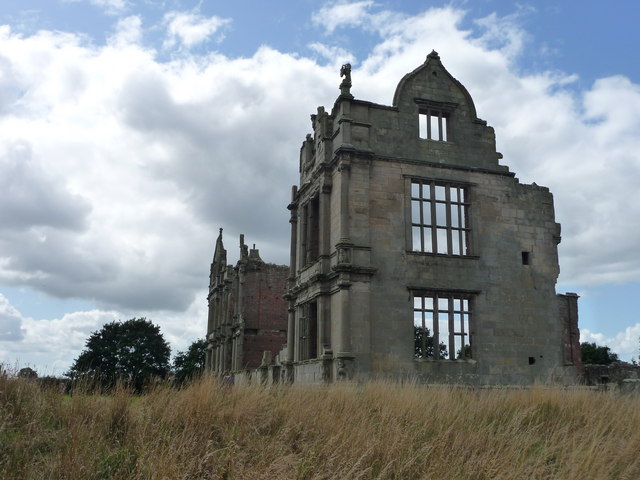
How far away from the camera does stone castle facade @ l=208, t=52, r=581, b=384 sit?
2011 centimetres

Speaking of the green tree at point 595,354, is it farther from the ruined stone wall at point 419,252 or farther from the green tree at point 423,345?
the ruined stone wall at point 419,252

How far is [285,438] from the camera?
25.8ft

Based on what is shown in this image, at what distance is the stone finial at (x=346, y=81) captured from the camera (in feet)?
71.0

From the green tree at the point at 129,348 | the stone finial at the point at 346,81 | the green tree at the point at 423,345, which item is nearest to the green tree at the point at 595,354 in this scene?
the green tree at the point at 423,345

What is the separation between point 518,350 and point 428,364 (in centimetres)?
375

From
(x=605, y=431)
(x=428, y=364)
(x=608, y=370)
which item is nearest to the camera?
(x=605, y=431)

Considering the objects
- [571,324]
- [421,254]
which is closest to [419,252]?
[421,254]

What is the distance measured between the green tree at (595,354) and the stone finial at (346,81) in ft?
149

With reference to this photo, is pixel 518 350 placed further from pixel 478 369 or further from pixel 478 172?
pixel 478 172

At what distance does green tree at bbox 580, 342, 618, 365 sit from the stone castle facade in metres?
39.6

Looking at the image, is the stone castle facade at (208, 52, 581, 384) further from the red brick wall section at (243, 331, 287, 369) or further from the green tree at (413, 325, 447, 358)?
the red brick wall section at (243, 331, 287, 369)

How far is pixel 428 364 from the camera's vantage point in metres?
20.0

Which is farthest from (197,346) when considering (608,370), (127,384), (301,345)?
(127,384)

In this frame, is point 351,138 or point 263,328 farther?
point 263,328
